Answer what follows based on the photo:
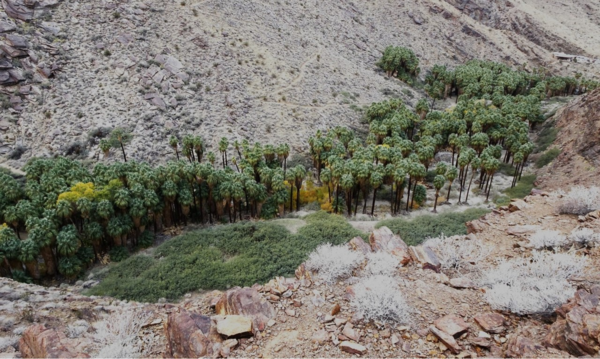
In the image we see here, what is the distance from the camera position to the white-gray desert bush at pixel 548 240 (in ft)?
57.4

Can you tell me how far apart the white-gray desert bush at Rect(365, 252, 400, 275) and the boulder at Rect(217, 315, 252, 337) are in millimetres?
6542

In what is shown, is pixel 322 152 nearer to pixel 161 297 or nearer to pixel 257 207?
pixel 257 207

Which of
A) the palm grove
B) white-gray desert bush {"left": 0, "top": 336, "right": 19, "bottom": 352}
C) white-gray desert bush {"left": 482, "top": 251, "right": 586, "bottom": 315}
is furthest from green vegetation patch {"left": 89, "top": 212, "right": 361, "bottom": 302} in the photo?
white-gray desert bush {"left": 482, "top": 251, "right": 586, "bottom": 315}

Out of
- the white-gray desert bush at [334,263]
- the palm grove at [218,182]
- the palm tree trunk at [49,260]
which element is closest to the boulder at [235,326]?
the white-gray desert bush at [334,263]

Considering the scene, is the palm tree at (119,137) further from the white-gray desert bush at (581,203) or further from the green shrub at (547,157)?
the green shrub at (547,157)

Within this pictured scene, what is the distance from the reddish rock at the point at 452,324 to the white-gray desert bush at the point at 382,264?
4.41 metres

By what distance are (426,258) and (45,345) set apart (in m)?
15.6

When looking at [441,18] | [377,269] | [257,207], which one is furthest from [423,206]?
[441,18]

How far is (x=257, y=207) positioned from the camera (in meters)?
43.8

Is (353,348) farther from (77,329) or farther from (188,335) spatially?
(77,329)

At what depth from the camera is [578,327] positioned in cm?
991

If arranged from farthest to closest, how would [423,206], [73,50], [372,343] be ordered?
[73,50], [423,206], [372,343]

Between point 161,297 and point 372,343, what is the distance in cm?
2056

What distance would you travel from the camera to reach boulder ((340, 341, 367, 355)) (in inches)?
438
